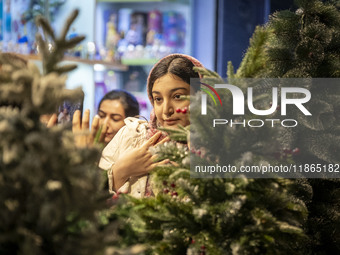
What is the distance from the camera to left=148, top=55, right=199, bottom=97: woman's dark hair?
5.41 feet

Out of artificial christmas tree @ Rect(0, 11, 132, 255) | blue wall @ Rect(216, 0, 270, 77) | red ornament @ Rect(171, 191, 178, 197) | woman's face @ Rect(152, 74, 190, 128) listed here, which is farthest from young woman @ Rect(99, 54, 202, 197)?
blue wall @ Rect(216, 0, 270, 77)

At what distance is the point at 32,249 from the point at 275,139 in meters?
0.66

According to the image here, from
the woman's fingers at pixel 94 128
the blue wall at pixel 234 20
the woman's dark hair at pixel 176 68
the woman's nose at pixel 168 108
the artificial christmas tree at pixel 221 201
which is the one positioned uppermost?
the blue wall at pixel 234 20

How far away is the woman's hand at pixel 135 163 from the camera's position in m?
1.57

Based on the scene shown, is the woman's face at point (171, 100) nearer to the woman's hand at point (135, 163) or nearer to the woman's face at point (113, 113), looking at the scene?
the woman's hand at point (135, 163)

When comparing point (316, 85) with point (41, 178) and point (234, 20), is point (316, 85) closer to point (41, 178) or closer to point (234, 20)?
point (41, 178)

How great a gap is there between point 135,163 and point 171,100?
9.2 inches

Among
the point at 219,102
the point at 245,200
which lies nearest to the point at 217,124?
the point at 219,102

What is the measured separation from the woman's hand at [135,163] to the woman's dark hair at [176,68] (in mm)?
201

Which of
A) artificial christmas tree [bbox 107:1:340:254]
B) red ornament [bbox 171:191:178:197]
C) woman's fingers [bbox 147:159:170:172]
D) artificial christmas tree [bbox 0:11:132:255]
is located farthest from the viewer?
woman's fingers [bbox 147:159:170:172]

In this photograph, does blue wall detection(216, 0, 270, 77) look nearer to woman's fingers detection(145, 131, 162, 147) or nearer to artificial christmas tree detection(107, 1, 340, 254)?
woman's fingers detection(145, 131, 162, 147)

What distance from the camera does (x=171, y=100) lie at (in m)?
1.65

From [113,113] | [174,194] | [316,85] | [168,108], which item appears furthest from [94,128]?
[113,113]

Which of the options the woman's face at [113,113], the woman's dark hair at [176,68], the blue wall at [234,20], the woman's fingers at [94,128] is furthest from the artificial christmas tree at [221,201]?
the blue wall at [234,20]
